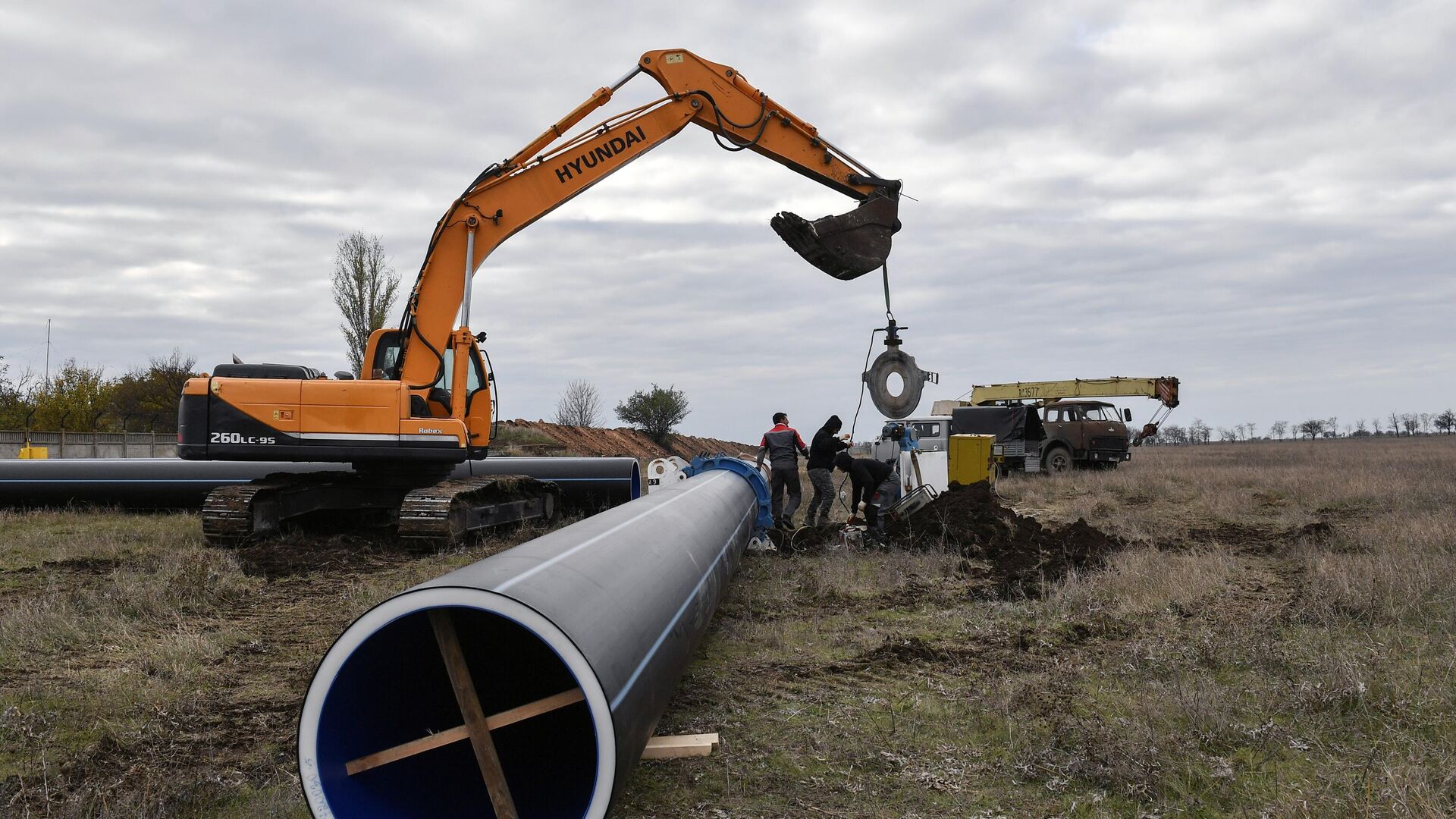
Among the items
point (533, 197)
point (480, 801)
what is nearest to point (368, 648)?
point (480, 801)

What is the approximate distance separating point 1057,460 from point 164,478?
59.7 ft

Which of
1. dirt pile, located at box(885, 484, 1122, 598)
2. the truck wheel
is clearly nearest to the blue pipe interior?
dirt pile, located at box(885, 484, 1122, 598)

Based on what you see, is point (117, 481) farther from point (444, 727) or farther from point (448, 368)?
point (444, 727)

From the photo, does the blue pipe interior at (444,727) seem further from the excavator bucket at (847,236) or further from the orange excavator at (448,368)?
the excavator bucket at (847,236)

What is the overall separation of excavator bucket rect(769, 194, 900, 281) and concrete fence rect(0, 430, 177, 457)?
92.9 ft

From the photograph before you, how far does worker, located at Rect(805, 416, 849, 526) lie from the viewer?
1138 cm

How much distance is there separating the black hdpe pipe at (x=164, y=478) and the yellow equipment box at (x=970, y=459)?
5545 millimetres

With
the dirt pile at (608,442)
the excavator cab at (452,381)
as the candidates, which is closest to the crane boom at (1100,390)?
the dirt pile at (608,442)

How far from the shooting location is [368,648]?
124 inches

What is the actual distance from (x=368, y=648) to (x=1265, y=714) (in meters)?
3.73

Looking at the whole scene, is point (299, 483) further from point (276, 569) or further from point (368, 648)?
point (368, 648)

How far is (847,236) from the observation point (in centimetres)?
924

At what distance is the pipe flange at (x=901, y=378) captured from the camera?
29.8ft

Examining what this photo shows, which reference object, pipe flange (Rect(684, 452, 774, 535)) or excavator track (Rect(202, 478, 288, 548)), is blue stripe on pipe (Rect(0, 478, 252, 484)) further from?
pipe flange (Rect(684, 452, 774, 535))
